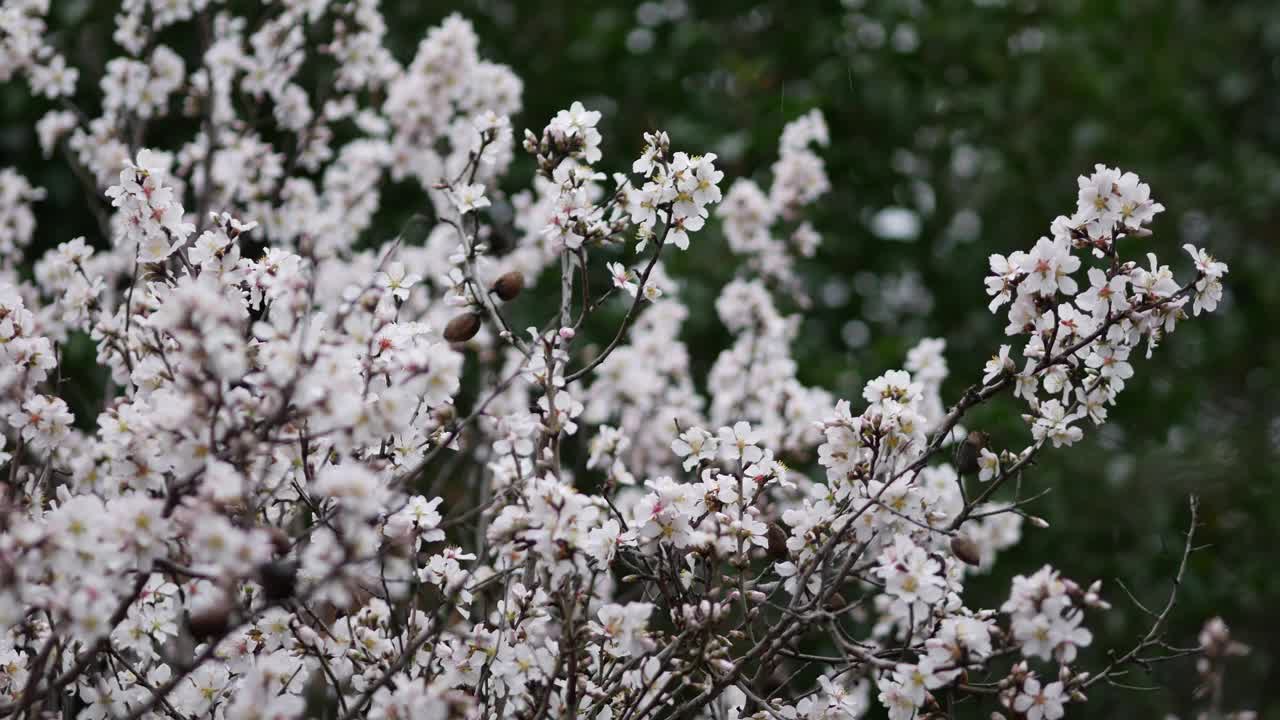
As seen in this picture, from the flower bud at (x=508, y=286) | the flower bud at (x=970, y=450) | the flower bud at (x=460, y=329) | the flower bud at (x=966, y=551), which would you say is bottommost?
the flower bud at (x=966, y=551)

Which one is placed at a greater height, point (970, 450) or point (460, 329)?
point (460, 329)

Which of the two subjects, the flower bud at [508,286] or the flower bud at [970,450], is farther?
the flower bud at [508,286]

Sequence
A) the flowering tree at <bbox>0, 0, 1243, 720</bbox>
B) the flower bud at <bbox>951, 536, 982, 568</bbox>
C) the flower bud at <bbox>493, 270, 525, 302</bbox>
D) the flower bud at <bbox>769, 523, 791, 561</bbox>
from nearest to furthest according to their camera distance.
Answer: the flowering tree at <bbox>0, 0, 1243, 720</bbox>
the flower bud at <bbox>951, 536, 982, 568</bbox>
the flower bud at <bbox>769, 523, 791, 561</bbox>
the flower bud at <bbox>493, 270, 525, 302</bbox>

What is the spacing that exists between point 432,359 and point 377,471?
31 cm

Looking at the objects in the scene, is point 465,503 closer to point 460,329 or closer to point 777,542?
point 460,329

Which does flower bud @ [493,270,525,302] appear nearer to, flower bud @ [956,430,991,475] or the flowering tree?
the flowering tree

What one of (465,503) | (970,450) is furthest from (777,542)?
(465,503)

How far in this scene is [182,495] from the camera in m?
1.71

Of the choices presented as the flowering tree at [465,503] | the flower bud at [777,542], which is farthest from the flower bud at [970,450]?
the flower bud at [777,542]

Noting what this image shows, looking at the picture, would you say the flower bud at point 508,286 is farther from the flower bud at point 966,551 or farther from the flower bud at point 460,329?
the flower bud at point 966,551

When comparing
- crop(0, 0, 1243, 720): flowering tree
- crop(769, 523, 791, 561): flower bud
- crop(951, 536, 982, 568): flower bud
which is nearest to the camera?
crop(0, 0, 1243, 720): flowering tree

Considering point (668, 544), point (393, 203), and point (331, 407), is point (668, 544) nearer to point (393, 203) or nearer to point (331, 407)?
point (331, 407)

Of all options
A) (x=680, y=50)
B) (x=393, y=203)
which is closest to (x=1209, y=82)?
(x=680, y=50)

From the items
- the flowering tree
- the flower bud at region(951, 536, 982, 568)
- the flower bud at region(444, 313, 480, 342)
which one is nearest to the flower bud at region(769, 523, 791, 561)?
the flowering tree
